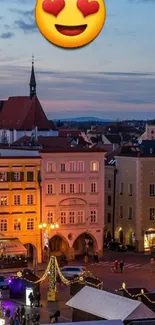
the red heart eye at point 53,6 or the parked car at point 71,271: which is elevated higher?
the red heart eye at point 53,6

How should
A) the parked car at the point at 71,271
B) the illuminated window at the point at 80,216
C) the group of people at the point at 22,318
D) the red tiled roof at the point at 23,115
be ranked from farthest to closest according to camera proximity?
the red tiled roof at the point at 23,115 < the illuminated window at the point at 80,216 < the parked car at the point at 71,271 < the group of people at the point at 22,318

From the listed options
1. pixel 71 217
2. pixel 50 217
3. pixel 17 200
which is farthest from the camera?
pixel 71 217

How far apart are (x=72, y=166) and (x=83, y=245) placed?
15.9ft

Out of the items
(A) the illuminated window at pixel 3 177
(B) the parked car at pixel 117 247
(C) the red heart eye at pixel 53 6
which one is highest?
(C) the red heart eye at pixel 53 6

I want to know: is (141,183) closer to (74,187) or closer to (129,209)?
(129,209)

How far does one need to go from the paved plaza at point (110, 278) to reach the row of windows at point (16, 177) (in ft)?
16.4

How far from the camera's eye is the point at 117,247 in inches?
1875

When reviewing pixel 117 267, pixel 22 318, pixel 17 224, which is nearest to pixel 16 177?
pixel 17 224

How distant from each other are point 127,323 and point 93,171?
25.3 m

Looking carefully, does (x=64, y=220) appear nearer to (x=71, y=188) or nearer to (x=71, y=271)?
(x=71, y=188)

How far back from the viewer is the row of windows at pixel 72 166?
4388 cm

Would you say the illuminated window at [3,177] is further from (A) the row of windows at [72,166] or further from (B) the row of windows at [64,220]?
(A) the row of windows at [72,166]

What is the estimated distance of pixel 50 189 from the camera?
4394cm

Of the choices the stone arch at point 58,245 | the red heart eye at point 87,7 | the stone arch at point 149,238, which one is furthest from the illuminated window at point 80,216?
the red heart eye at point 87,7
